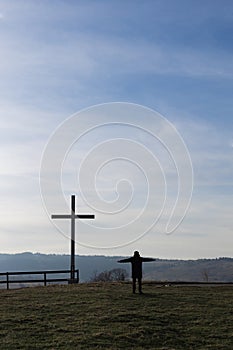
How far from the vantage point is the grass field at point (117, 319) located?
64.3 ft

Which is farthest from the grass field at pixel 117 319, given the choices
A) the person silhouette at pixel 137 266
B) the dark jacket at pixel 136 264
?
the dark jacket at pixel 136 264

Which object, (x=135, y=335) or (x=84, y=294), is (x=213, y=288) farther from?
(x=135, y=335)

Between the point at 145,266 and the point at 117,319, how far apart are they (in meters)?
116

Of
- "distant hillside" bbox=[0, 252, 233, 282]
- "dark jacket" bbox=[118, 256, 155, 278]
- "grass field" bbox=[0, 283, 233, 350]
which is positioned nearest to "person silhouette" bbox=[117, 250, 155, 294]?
"dark jacket" bbox=[118, 256, 155, 278]

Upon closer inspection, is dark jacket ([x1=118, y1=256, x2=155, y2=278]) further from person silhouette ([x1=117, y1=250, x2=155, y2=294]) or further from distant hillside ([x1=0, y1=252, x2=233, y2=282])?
distant hillside ([x1=0, y1=252, x2=233, y2=282])

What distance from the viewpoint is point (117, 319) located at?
2206cm

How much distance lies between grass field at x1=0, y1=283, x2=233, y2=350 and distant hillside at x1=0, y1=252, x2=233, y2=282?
6510cm

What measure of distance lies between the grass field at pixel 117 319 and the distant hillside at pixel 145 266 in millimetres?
65102

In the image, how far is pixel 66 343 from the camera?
19375mm

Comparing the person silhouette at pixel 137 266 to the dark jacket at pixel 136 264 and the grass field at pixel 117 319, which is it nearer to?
the dark jacket at pixel 136 264

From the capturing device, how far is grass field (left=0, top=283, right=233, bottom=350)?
19609mm

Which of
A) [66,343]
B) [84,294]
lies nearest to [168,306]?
[84,294]

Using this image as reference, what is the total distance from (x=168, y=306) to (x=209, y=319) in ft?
7.36

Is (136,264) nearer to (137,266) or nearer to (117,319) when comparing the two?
(137,266)
